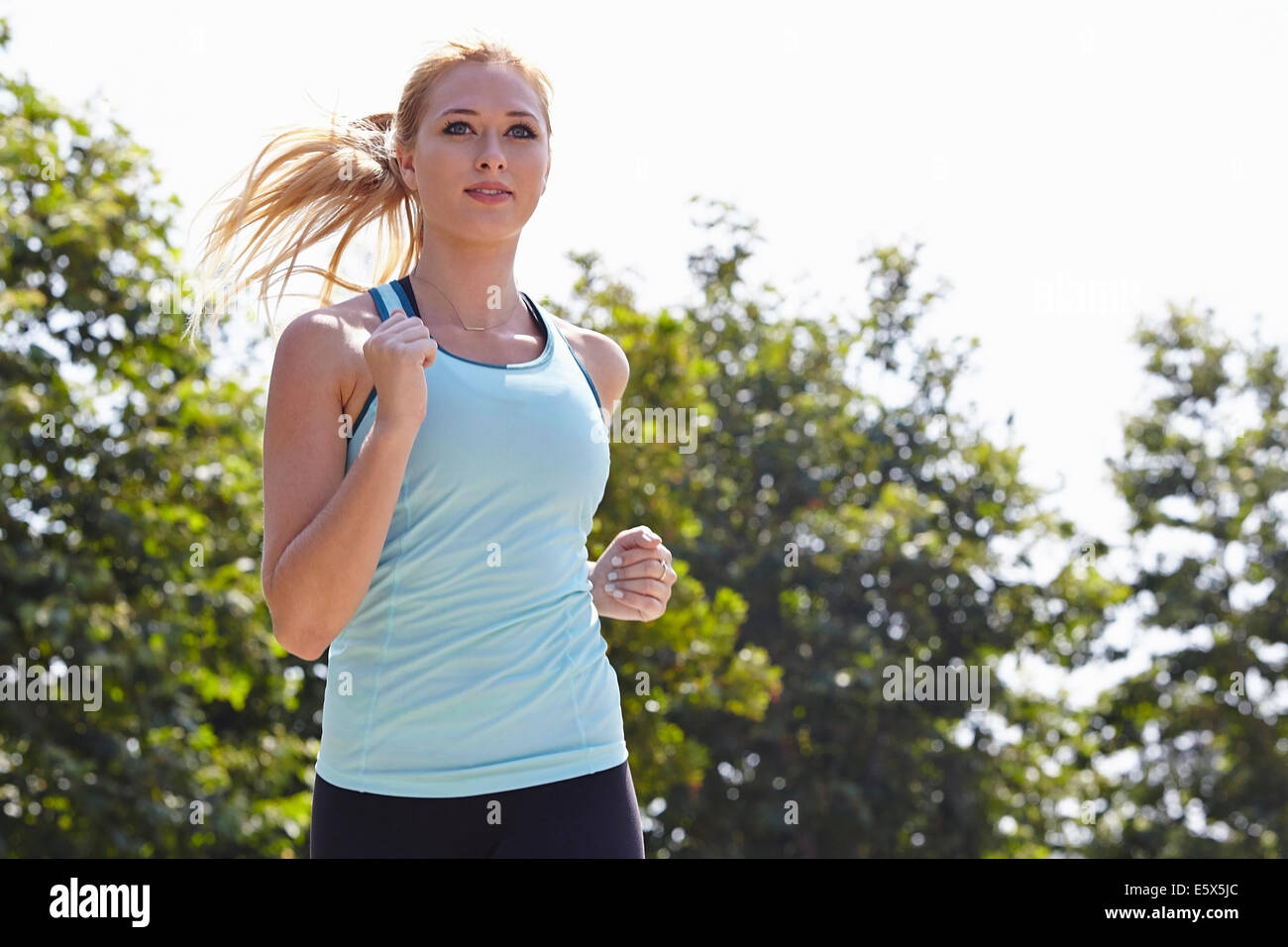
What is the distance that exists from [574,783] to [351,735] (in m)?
0.33

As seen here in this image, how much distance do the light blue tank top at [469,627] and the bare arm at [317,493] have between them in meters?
0.06

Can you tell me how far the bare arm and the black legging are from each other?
0.77 ft

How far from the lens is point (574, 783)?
83.1 inches

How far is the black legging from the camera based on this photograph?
203 cm

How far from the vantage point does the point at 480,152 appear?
2.26m

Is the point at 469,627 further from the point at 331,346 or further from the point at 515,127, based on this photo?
the point at 515,127

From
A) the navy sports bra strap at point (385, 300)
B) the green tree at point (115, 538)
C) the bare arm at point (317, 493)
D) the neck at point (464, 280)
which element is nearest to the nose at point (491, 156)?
the neck at point (464, 280)

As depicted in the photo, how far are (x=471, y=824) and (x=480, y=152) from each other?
3.31 ft

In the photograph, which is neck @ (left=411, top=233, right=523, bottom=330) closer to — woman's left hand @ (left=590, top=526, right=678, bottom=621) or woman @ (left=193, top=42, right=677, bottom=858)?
woman @ (left=193, top=42, right=677, bottom=858)

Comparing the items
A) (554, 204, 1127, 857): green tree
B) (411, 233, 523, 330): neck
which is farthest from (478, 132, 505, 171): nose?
(554, 204, 1127, 857): green tree

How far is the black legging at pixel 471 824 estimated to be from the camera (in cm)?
203
